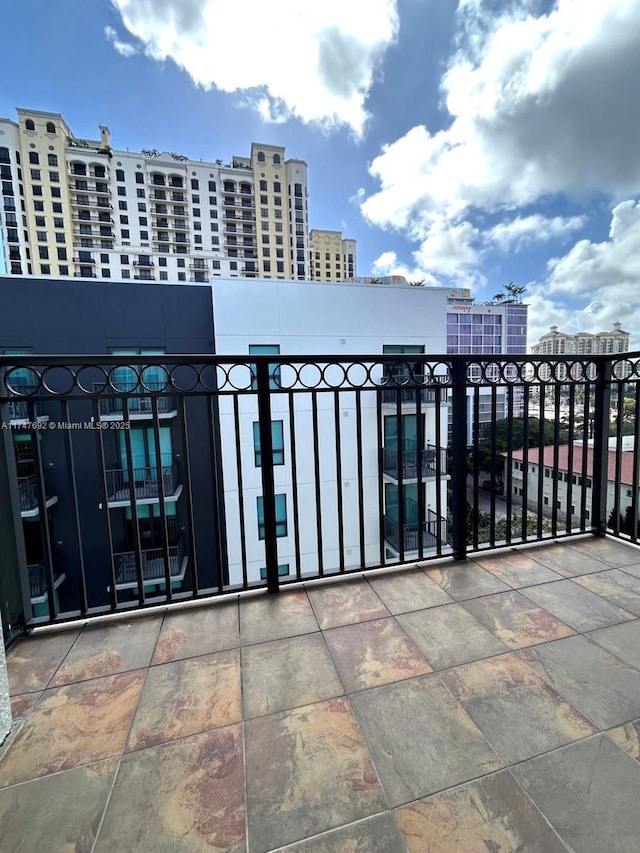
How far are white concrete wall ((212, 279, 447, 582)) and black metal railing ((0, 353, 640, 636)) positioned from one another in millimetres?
77

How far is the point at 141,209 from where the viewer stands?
3697cm

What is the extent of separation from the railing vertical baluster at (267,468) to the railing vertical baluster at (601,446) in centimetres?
222

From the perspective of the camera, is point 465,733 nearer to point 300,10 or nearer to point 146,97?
point 300,10

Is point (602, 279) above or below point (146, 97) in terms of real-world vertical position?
below

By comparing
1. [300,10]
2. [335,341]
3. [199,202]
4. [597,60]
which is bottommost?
[335,341]

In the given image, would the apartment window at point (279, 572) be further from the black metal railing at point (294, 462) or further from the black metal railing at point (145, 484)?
the black metal railing at point (145, 484)

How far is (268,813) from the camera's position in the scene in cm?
87

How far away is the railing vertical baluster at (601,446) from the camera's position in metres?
2.41

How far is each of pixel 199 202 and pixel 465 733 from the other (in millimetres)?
47041

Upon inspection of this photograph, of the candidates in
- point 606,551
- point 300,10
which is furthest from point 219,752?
point 300,10

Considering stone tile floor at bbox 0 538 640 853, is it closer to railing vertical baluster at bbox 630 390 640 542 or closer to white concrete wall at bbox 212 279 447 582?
railing vertical baluster at bbox 630 390 640 542

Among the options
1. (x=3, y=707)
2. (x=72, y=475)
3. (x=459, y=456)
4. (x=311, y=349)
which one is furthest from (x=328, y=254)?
(x=3, y=707)

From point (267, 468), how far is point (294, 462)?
154 millimetres

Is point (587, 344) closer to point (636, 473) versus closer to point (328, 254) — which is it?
point (636, 473)
